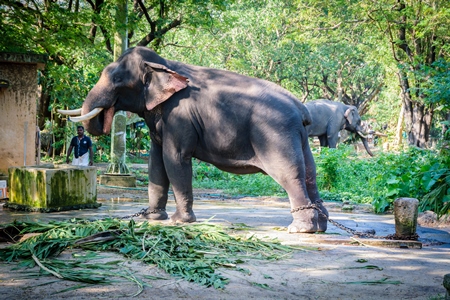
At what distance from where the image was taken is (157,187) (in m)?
8.44

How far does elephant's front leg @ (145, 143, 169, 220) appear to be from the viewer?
8.44 metres

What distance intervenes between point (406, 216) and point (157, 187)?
340 centimetres

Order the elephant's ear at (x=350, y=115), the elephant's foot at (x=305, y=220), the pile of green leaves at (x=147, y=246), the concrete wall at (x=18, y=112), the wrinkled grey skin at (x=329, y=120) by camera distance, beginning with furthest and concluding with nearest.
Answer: the elephant's ear at (x=350, y=115) < the wrinkled grey skin at (x=329, y=120) < the concrete wall at (x=18, y=112) < the elephant's foot at (x=305, y=220) < the pile of green leaves at (x=147, y=246)

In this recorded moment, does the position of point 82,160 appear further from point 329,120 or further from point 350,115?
point 350,115

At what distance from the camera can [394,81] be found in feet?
101

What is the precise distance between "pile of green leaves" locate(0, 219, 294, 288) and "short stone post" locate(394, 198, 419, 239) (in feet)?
5.70

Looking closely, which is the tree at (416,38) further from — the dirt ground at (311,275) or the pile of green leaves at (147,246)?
the pile of green leaves at (147,246)

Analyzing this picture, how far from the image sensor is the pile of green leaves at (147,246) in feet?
17.1

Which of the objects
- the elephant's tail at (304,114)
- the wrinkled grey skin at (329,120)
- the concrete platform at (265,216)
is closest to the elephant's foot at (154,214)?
the concrete platform at (265,216)

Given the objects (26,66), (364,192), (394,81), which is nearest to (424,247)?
(364,192)

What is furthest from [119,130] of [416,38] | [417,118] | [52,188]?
[417,118]

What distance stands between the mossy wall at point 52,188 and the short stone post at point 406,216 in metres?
5.08

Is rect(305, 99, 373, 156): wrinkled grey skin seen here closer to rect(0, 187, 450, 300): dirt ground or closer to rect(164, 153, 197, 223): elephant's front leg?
rect(0, 187, 450, 300): dirt ground

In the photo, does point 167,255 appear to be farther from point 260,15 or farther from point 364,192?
point 260,15
